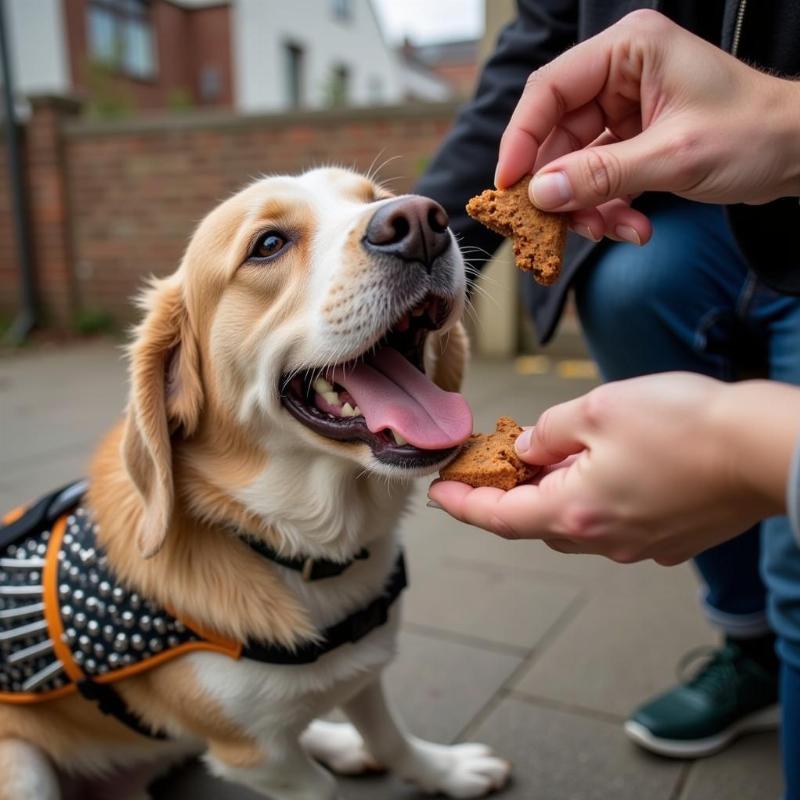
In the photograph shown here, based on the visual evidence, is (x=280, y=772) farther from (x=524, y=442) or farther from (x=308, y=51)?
(x=308, y=51)

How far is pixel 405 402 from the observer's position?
65.1 inches

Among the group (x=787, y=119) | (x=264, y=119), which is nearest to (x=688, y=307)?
(x=787, y=119)

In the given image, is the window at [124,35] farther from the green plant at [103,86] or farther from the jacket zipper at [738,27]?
the jacket zipper at [738,27]

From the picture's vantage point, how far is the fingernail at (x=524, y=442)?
1.32m

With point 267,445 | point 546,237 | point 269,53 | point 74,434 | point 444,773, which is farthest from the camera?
point 269,53

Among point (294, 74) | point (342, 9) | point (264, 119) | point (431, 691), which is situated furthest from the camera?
point (342, 9)

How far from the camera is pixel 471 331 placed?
7.71 m

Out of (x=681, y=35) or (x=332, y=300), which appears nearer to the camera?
(x=681, y=35)

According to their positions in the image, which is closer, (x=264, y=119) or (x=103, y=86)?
(x=264, y=119)

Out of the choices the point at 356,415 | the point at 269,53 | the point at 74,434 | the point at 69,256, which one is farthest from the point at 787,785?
the point at 269,53

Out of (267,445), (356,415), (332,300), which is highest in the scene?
(332,300)

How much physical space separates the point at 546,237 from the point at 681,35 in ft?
1.25

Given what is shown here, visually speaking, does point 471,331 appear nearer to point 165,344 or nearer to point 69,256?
point 69,256

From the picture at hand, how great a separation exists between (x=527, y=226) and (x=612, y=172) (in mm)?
201
